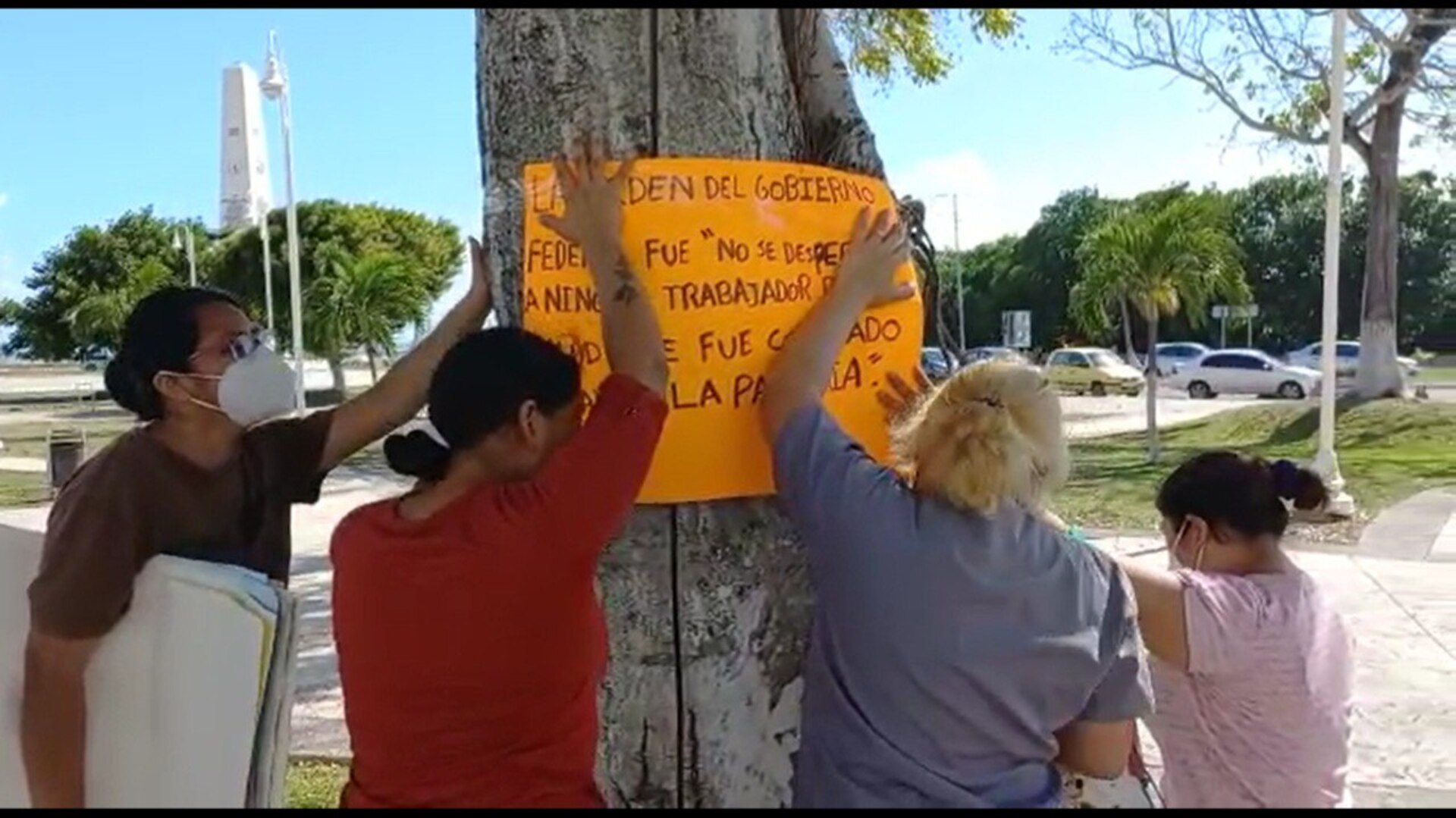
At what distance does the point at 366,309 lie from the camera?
28.8 metres

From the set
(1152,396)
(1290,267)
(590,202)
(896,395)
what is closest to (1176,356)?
(1290,267)

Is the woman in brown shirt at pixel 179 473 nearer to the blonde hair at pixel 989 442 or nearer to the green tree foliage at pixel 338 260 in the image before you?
the blonde hair at pixel 989 442

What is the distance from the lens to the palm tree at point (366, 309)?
1133 inches

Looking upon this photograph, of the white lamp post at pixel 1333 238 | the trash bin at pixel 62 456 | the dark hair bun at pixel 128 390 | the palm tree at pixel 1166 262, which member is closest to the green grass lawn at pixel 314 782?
the dark hair bun at pixel 128 390

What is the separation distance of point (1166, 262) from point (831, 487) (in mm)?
17703

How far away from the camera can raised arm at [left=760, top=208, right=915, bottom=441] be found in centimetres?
222

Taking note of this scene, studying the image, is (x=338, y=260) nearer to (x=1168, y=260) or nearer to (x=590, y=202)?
(x=1168, y=260)

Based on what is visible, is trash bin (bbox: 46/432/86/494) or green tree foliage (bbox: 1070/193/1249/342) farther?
green tree foliage (bbox: 1070/193/1249/342)

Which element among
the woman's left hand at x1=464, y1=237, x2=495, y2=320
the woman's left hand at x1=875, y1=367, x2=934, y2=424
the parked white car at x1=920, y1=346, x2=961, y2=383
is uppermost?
the woman's left hand at x1=464, y1=237, x2=495, y2=320

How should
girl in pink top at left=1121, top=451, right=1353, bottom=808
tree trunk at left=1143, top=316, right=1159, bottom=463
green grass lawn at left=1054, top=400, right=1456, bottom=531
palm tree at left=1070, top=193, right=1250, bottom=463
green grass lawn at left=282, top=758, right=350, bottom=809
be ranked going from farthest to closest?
palm tree at left=1070, top=193, right=1250, bottom=463, tree trunk at left=1143, top=316, right=1159, bottom=463, green grass lawn at left=1054, top=400, right=1456, bottom=531, green grass lawn at left=282, top=758, right=350, bottom=809, girl in pink top at left=1121, top=451, right=1353, bottom=808

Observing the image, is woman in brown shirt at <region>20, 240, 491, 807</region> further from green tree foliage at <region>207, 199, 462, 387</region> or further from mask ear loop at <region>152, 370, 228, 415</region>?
green tree foliage at <region>207, 199, 462, 387</region>

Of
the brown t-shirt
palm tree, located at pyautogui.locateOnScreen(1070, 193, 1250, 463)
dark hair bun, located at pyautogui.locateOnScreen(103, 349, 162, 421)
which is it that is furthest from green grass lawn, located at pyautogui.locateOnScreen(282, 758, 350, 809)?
palm tree, located at pyautogui.locateOnScreen(1070, 193, 1250, 463)

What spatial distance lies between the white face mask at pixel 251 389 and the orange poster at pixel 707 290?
453 millimetres

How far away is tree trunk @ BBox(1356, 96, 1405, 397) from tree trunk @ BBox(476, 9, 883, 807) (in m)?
20.6
